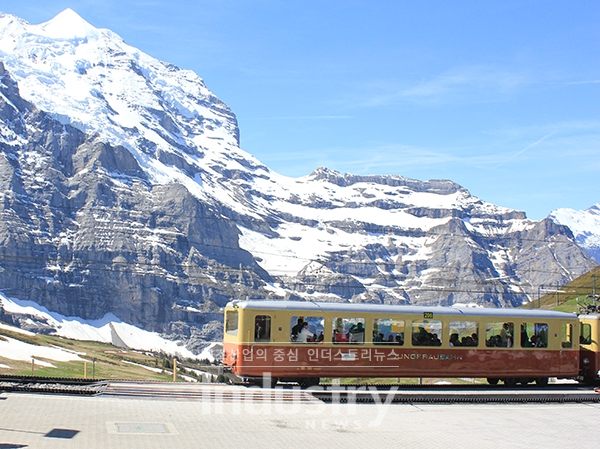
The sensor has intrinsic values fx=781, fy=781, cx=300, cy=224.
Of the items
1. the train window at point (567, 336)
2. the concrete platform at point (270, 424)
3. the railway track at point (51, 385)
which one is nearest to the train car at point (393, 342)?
the train window at point (567, 336)

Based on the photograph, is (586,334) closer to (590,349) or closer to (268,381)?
(590,349)

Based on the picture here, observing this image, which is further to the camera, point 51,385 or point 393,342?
point 393,342

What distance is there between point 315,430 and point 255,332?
10.1 meters

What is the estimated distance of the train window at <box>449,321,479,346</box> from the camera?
1362 inches

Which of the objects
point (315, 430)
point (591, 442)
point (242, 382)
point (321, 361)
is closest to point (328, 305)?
point (321, 361)

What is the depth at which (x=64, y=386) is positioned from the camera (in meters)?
28.3

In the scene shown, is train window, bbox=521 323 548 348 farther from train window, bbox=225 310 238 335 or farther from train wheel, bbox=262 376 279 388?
train window, bbox=225 310 238 335

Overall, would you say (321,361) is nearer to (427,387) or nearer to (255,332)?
(255,332)

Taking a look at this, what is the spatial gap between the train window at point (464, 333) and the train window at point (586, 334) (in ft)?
20.8

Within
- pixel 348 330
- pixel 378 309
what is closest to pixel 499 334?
pixel 378 309

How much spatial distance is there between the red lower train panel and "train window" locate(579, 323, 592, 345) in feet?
3.88

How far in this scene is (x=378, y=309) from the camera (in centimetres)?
3359

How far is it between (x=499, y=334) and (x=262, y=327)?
1104 centimetres

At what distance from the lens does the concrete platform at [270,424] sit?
65.7ft
